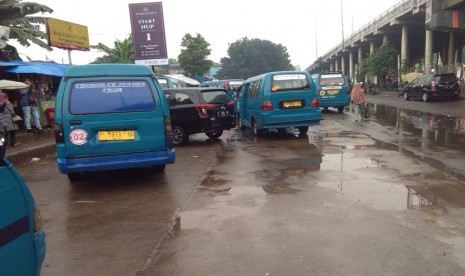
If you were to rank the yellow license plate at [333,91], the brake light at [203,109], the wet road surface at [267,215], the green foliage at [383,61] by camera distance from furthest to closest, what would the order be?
the green foliage at [383,61] → the yellow license plate at [333,91] → the brake light at [203,109] → the wet road surface at [267,215]

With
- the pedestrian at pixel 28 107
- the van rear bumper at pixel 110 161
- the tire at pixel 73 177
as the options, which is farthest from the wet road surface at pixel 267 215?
the pedestrian at pixel 28 107

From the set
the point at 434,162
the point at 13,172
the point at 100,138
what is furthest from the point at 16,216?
the point at 434,162

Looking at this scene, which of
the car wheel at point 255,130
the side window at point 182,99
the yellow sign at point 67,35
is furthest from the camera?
the yellow sign at point 67,35

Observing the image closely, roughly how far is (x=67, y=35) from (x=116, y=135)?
13.6 meters

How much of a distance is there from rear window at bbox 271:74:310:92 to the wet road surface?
2690 mm

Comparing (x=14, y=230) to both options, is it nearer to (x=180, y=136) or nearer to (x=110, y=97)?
(x=110, y=97)

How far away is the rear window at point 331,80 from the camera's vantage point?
18.4 metres

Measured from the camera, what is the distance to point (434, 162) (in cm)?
762

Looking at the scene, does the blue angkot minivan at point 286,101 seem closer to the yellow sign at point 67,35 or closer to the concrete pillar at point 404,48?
the yellow sign at point 67,35

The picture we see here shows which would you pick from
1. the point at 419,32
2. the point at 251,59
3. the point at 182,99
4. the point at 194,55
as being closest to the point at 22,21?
the point at 182,99

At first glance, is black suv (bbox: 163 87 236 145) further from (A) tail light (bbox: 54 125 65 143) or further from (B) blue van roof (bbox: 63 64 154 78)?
(A) tail light (bbox: 54 125 65 143)

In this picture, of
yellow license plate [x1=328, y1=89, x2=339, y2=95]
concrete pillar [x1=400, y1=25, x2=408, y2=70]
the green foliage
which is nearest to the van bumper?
yellow license plate [x1=328, y1=89, x2=339, y2=95]

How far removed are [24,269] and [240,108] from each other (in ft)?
39.1

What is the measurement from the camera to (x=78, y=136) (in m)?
6.17
